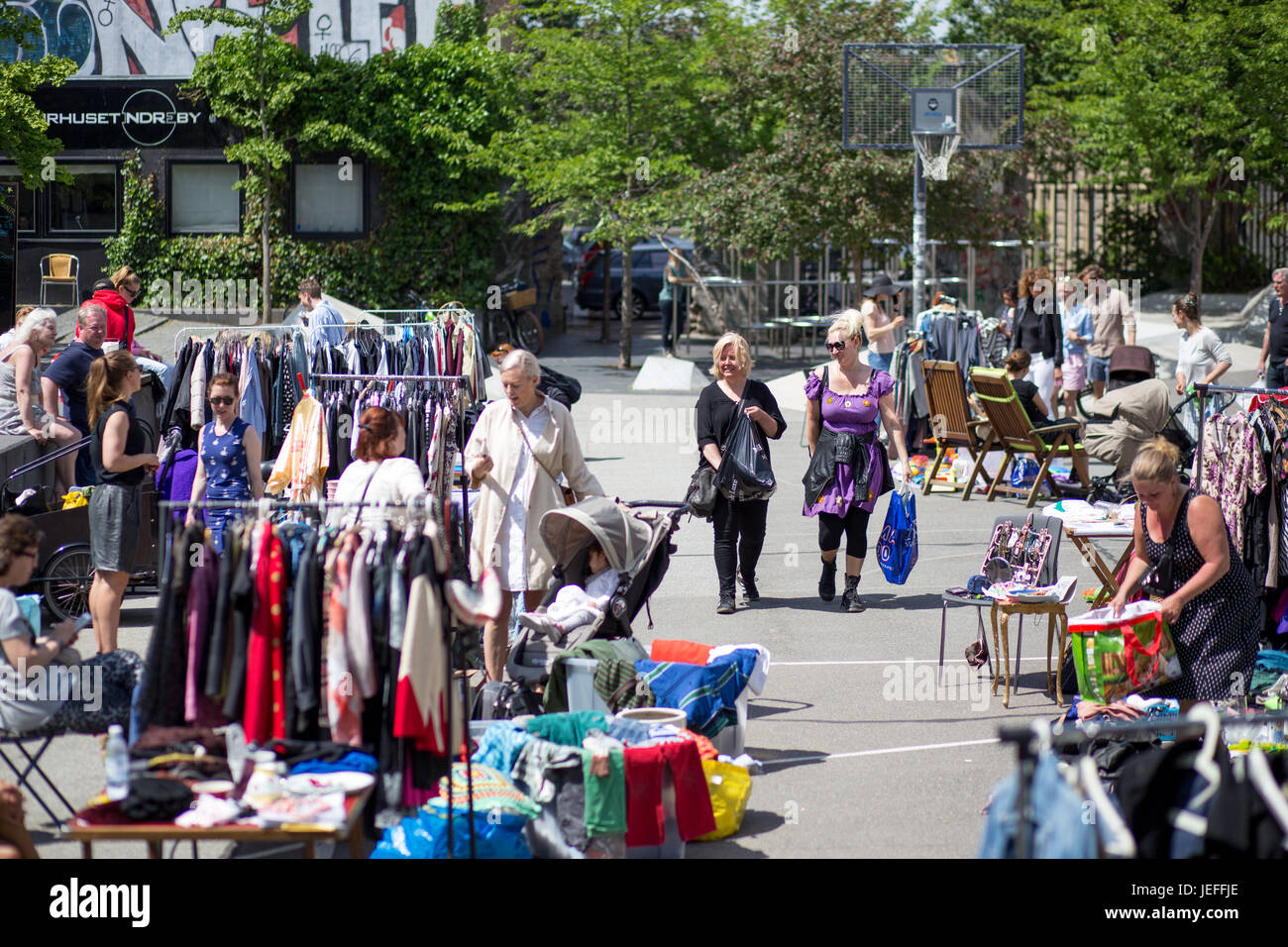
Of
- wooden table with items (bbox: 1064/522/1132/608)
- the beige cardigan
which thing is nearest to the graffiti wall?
the beige cardigan

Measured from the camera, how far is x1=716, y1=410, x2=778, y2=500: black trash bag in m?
9.34

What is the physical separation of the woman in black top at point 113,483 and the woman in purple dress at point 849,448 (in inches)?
167

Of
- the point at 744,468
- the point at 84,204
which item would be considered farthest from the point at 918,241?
the point at 84,204

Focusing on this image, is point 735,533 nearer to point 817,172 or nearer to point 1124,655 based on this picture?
point 1124,655

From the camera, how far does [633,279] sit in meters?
34.5

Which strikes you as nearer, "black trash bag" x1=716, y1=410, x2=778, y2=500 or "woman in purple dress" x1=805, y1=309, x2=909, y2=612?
"black trash bag" x1=716, y1=410, x2=778, y2=500

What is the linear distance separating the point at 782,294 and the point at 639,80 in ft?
24.6

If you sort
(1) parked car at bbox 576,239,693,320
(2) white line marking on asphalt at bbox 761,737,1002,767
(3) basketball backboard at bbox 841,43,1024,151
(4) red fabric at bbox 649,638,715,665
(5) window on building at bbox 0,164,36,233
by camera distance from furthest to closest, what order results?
(1) parked car at bbox 576,239,693,320, (5) window on building at bbox 0,164,36,233, (3) basketball backboard at bbox 841,43,1024,151, (4) red fabric at bbox 649,638,715,665, (2) white line marking on asphalt at bbox 761,737,1002,767

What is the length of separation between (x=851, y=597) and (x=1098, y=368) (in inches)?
347

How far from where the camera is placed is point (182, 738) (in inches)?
196

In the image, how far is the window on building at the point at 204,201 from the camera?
89.9ft

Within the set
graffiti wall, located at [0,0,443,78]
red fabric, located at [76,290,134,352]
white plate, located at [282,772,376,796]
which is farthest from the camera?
graffiti wall, located at [0,0,443,78]

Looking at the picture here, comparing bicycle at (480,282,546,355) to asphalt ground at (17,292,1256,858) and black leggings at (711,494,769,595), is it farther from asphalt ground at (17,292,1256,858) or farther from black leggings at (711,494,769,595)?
black leggings at (711,494,769,595)

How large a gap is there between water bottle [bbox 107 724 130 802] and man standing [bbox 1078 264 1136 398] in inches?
558
